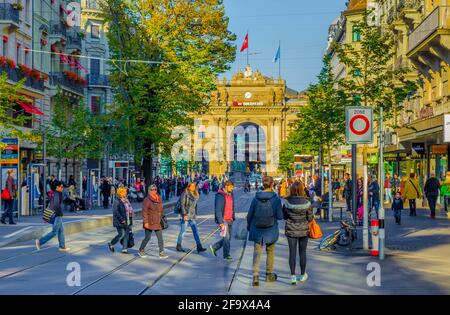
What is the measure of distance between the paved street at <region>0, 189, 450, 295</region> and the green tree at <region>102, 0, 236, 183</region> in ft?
77.9

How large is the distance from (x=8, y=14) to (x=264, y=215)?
33.3m

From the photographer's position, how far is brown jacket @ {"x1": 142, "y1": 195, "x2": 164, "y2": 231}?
19203 mm

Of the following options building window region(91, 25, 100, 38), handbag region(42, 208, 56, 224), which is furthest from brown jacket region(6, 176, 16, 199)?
building window region(91, 25, 100, 38)

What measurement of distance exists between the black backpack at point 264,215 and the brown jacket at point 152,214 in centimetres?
535

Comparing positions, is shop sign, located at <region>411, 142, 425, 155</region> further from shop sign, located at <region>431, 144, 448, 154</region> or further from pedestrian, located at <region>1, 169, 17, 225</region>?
pedestrian, located at <region>1, 169, 17, 225</region>

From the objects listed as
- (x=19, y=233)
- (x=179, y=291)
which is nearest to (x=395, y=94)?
(x=19, y=233)

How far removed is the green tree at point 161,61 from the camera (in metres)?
47.5

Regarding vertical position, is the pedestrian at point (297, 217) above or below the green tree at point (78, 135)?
below

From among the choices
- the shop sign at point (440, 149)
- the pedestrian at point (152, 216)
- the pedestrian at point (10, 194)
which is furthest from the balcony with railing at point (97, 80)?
the pedestrian at point (152, 216)

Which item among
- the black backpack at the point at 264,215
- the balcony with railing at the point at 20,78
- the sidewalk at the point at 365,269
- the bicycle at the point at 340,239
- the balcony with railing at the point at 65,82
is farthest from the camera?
the balcony with railing at the point at 65,82

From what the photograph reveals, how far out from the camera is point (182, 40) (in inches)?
1921

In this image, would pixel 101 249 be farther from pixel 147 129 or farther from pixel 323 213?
pixel 147 129

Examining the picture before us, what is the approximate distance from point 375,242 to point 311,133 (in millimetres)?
26716

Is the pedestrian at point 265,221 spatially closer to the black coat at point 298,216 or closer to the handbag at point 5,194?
the black coat at point 298,216
